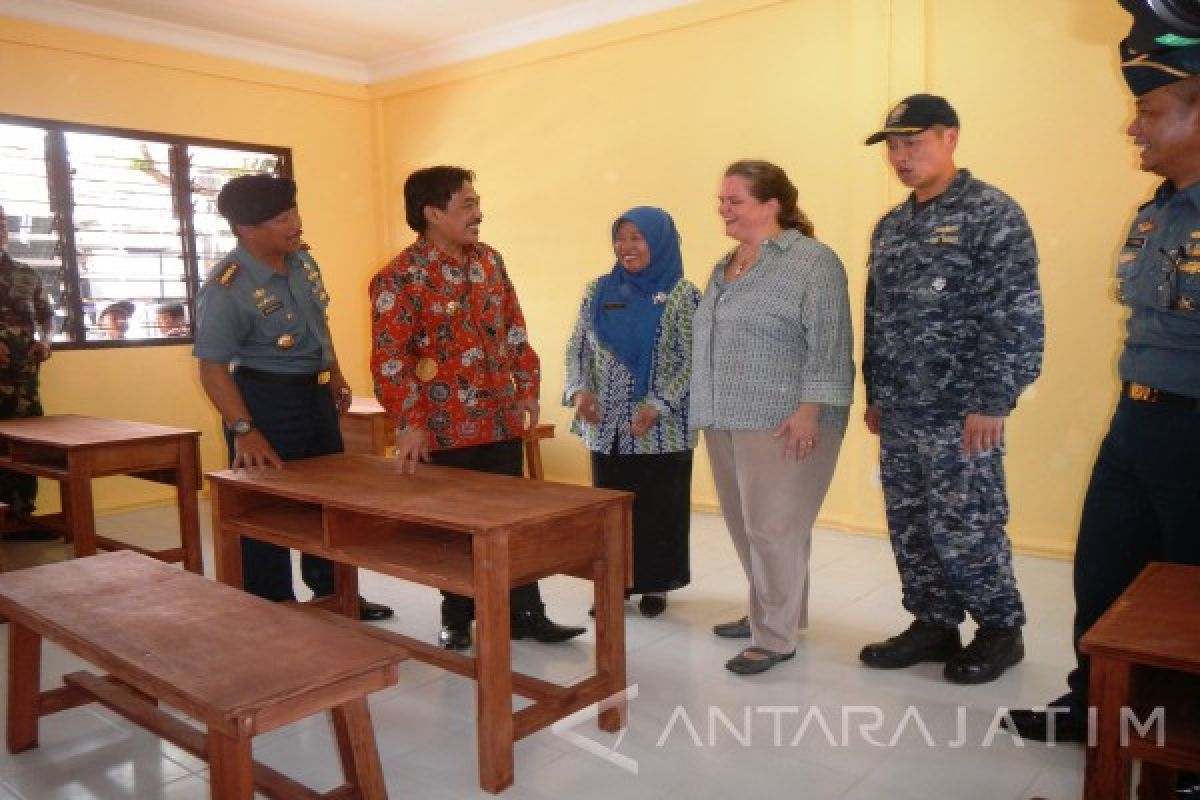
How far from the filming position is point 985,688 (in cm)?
251

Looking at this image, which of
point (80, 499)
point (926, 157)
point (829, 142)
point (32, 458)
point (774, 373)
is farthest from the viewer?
point (829, 142)

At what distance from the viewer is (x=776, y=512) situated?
8.38 ft

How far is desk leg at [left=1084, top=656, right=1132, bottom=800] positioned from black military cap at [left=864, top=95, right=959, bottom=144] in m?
1.51

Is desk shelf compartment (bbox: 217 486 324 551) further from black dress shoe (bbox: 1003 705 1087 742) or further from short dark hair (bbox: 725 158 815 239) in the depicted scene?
black dress shoe (bbox: 1003 705 1087 742)

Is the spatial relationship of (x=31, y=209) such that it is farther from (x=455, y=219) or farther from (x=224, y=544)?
(x=455, y=219)

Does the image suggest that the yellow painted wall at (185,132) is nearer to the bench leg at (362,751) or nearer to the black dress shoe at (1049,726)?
the bench leg at (362,751)

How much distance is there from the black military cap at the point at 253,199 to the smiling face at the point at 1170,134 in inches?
91.1

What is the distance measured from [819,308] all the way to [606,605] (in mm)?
960

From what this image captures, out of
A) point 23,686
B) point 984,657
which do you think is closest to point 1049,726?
point 984,657

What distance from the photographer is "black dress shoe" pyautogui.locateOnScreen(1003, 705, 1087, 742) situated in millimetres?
2145

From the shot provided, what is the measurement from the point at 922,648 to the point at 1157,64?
1.66 metres

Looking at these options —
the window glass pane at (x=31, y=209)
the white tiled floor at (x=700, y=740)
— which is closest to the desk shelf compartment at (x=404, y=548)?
the white tiled floor at (x=700, y=740)

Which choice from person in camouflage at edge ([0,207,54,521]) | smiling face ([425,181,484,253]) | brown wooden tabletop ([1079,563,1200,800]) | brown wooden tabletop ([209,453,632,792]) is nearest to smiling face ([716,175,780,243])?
smiling face ([425,181,484,253])

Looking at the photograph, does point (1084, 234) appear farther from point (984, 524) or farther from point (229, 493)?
point (229, 493)
